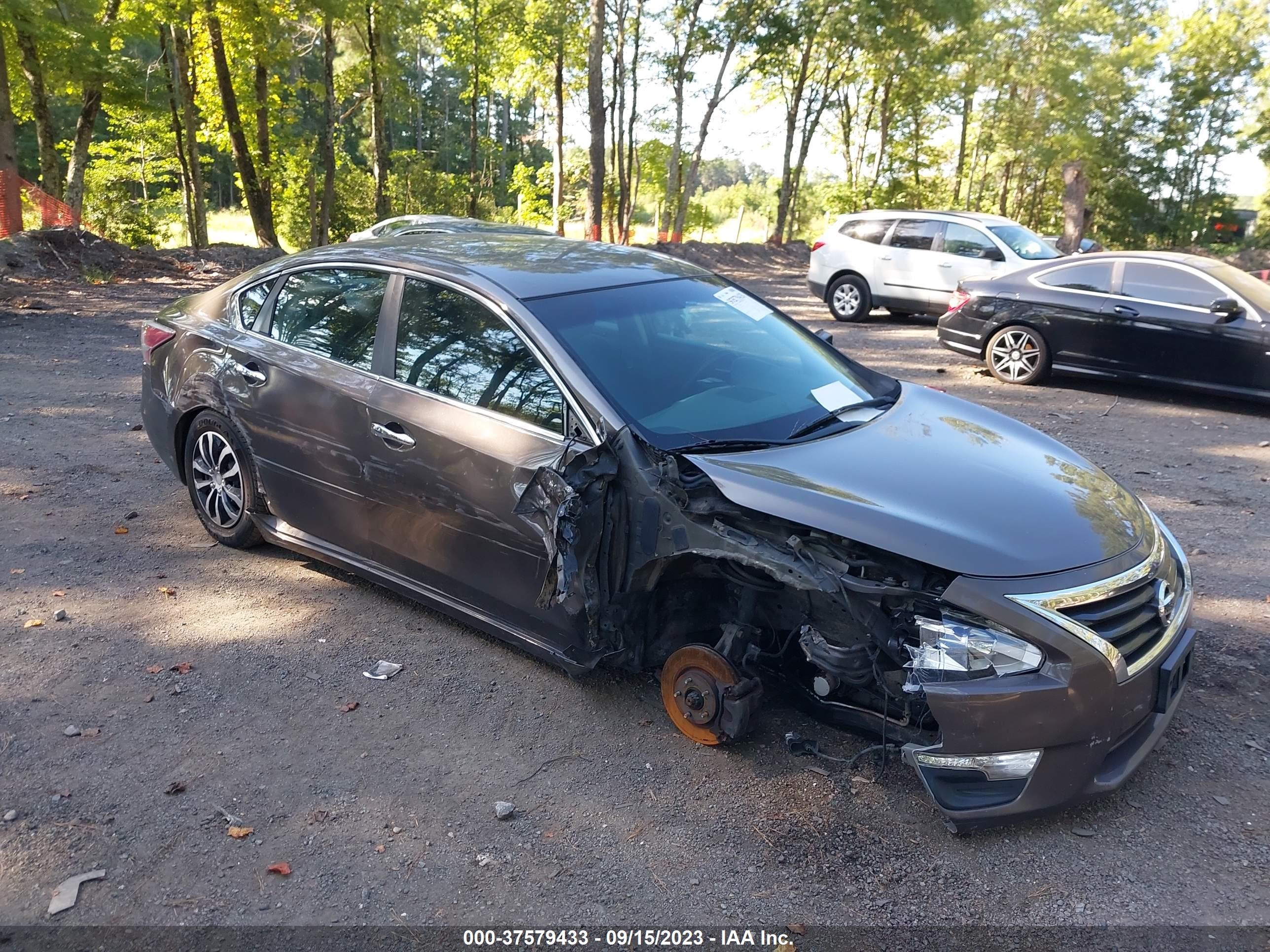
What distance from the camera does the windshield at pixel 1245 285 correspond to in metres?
8.74

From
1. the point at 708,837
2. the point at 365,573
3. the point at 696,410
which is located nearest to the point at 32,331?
the point at 365,573

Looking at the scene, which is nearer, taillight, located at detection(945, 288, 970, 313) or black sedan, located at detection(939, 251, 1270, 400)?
black sedan, located at detection(939, 251, 1270, 400)

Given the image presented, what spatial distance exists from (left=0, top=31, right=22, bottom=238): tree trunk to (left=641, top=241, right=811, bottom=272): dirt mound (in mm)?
13532

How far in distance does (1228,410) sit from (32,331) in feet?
44.1

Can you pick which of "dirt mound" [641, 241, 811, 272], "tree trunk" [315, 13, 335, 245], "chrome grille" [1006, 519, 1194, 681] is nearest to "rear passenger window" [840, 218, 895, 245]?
"dirt mound" [641, 241, 811, 272]

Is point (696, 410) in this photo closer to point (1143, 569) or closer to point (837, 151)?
point (1143, 569)

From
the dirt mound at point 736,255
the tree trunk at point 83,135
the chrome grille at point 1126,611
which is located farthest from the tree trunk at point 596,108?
the chrome grille at point 1126,611

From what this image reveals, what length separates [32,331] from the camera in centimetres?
1159

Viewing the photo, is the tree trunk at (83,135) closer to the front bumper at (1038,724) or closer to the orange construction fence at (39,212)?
the orange construction fence at (39,212)

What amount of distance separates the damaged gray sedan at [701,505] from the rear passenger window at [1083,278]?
620 cm

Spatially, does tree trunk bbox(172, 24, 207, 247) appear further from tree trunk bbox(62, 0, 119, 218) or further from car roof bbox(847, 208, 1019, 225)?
car roof bbox(847, 208, 1019, 225)

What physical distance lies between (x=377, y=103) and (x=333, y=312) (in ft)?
76.2

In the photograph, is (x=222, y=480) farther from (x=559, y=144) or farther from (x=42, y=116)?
(x=559, y=144)

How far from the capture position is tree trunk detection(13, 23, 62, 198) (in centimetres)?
1825
